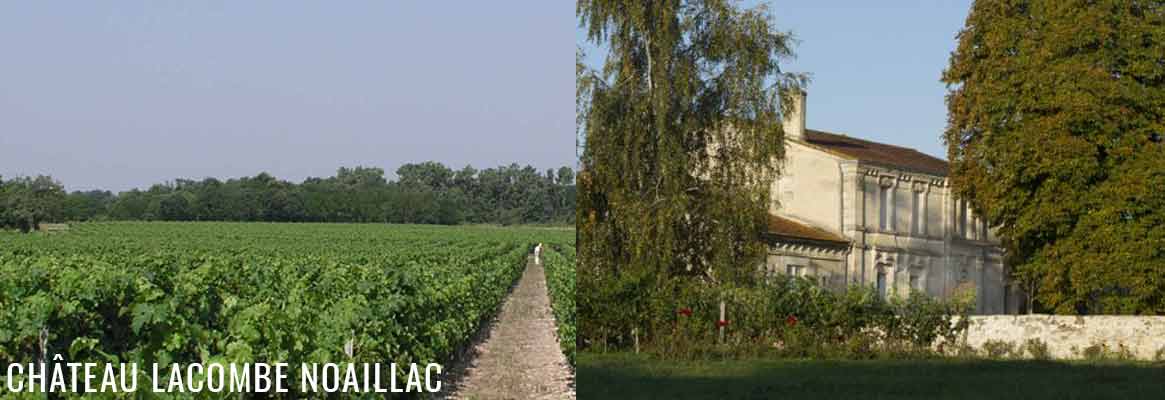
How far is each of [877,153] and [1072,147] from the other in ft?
28.6

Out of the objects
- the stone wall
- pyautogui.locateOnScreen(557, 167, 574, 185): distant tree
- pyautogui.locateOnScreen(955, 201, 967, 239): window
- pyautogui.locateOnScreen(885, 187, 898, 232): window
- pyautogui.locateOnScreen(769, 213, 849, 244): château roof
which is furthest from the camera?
pyautogui.locateOnScreen(955, 201, 967, 239): window

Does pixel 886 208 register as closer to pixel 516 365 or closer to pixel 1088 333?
pixel 1088 333

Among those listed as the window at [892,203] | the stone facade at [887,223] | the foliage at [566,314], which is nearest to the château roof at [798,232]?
the stone facade at [887,223]

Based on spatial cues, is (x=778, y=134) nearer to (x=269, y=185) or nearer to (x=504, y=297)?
(x=504, y=297)

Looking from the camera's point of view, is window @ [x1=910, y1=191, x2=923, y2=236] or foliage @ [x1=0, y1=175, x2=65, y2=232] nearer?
window @ [x1=910, y1=191, x2=923, y2=236]

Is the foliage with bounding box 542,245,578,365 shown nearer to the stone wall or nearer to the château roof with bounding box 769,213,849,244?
the château roof with bounding box 769,213,849,244

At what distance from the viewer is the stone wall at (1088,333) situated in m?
21.6

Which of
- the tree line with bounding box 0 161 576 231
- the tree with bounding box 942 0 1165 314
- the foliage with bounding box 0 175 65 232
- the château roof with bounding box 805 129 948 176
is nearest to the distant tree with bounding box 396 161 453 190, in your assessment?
the tree line with bounding box 0 161 576 231

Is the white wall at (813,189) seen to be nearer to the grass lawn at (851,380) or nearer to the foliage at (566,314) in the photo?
the foliage at (566,314)

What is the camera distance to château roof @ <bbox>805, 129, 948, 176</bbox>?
3416cm

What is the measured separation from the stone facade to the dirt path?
939cm

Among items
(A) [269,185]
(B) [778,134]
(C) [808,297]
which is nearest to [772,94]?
(B) [778,134]

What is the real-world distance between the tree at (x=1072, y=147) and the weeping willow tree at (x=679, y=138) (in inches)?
246

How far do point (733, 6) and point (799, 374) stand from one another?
33.8 feet
